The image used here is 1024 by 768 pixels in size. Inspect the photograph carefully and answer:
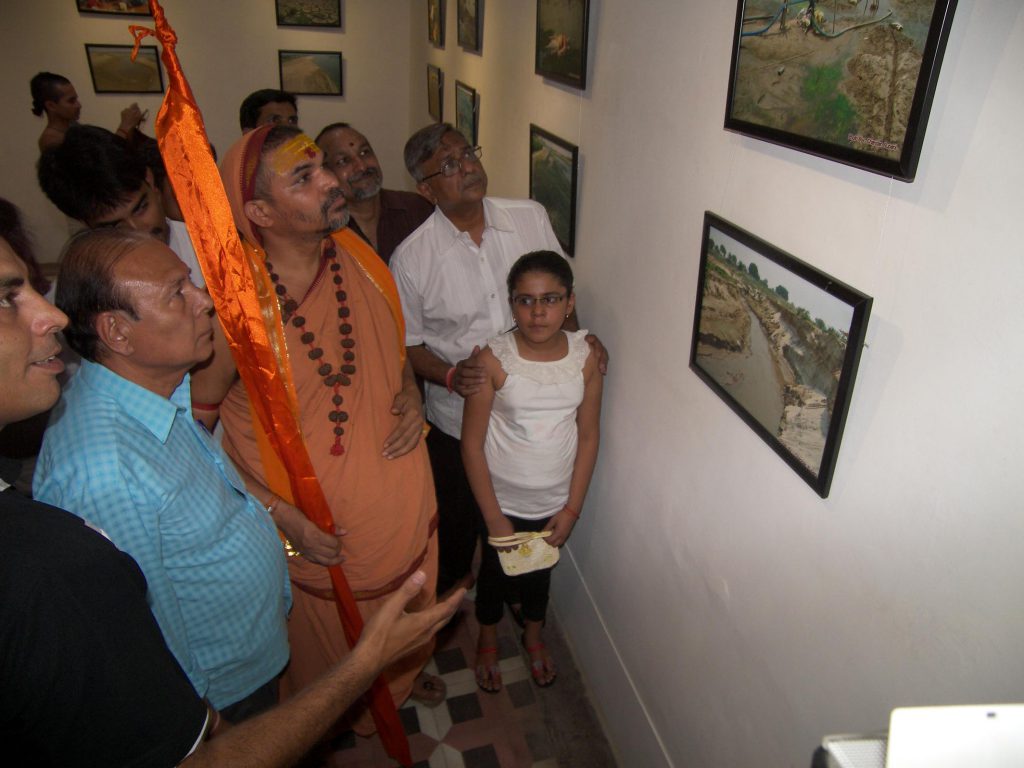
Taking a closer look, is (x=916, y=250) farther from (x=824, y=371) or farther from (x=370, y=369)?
(x=370, y=369)

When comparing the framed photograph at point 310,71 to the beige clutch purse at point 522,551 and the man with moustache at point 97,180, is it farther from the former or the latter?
the beige clutch purse at point 522,551

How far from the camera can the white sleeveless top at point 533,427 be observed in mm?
1990

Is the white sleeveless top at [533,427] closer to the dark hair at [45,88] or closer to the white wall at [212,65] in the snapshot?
the dark hair at [45,88]

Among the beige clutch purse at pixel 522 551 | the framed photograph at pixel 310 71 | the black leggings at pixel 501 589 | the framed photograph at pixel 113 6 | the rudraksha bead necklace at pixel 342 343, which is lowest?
the black leggings at pixel 501 589

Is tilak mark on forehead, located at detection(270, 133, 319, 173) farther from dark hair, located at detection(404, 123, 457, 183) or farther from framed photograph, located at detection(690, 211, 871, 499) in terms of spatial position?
framed photograph, located at detection(690, 211, 871, 499)

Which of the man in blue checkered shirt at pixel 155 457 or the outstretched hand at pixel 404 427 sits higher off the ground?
the man in blue checkered shirt at pixel 155 457

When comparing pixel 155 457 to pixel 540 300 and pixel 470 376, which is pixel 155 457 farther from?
pixel 540 300

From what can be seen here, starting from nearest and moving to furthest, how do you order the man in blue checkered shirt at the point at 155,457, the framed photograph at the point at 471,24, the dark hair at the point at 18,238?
the man in blue checkered shirt at the point at 155,457 → the dark hair at the point at 18,238 → the framed photograph at the point at 471,24

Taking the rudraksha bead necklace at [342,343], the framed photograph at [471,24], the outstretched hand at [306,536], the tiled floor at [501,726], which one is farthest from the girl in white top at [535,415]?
the framed photograph at [471,24]

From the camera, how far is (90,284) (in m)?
1.24

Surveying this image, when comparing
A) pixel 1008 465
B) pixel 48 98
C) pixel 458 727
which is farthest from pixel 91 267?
pixel 48 98

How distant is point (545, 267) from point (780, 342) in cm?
87

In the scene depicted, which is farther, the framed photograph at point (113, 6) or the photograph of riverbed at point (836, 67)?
the framed photograph at point (113, 6)

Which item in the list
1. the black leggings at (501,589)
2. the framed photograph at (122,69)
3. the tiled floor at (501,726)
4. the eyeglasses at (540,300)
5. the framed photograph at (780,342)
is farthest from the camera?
the framed photograph at (122,69)
